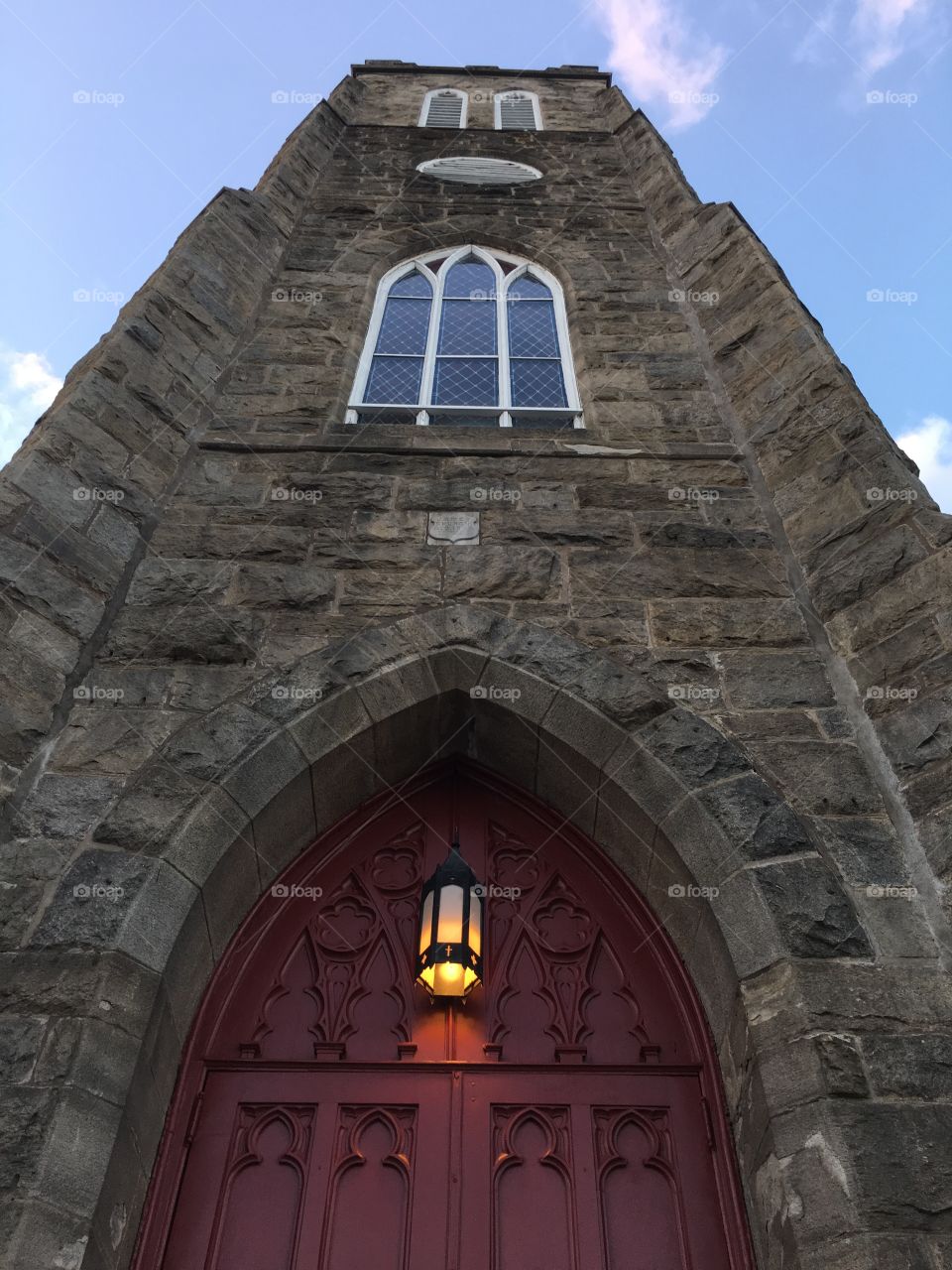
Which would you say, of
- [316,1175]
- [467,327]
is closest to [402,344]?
[467,327]

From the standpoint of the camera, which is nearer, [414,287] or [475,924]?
[475,924]

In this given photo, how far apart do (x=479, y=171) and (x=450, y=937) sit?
9.14 metres

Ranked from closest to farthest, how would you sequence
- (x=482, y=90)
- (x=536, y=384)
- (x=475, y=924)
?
(x=475, y=924), (x=536, y=384), (x=482, y=90)

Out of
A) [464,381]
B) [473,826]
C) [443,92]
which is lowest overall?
[473,826]

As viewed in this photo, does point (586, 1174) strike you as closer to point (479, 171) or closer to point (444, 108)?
point (479, 171)

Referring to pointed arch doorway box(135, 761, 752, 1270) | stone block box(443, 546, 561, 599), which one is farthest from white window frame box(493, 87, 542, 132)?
pointed arch doorway box(135, 761, 752, 1270)

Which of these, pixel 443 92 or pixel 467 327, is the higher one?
pixel 443 92

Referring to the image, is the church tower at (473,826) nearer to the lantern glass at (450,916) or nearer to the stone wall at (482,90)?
the lantern glass at (450,916)

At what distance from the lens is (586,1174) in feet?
11.9

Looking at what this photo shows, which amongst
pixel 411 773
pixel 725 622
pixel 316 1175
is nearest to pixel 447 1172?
pixel 316 1175

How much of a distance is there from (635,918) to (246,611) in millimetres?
2299

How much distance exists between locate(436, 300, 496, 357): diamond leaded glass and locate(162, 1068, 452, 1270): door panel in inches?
230

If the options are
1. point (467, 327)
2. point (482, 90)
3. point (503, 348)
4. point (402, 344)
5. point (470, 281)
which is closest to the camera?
point (503, 348)

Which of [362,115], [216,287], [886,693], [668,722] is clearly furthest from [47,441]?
[362,115]
